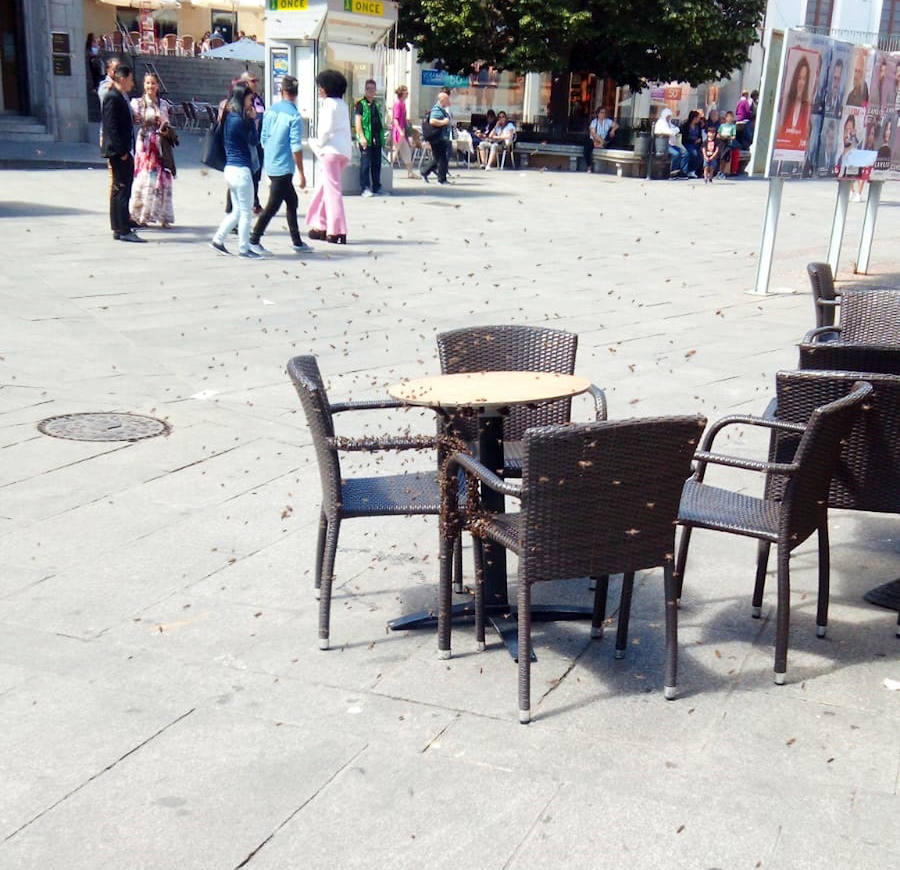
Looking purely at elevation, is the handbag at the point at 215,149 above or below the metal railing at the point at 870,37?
below

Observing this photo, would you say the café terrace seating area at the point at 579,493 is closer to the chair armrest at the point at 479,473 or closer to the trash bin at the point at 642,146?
the chair armrest at the point at 479,473

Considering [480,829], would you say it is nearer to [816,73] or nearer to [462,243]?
[816,73]

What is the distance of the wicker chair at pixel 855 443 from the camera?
14.0ft

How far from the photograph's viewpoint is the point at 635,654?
4.15 m

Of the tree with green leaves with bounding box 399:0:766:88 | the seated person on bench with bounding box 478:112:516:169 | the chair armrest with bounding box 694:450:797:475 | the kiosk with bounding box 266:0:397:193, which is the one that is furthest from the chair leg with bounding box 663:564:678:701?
the tree with green leaves with bounding box 399:0:766:88

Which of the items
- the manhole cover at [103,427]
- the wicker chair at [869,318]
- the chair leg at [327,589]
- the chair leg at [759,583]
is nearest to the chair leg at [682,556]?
the chair leg at [759,583]

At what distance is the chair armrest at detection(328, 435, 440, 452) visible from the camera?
416 cm

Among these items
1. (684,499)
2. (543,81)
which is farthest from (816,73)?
(543,81)

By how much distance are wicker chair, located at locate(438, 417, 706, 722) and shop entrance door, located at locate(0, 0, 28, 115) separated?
26855 mm

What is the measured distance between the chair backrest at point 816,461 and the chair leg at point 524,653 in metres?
0.94

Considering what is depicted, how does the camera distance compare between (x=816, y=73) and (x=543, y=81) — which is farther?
(x=543, y=81)

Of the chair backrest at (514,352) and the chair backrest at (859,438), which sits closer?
the chair backrest at (859,438)

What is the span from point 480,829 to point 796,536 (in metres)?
1.56

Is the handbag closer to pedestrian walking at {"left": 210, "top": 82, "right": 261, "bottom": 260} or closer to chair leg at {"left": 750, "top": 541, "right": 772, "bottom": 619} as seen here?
pedestrian walking at {"left": 210, "top": 82, "right": 261, "bottom": 260}
